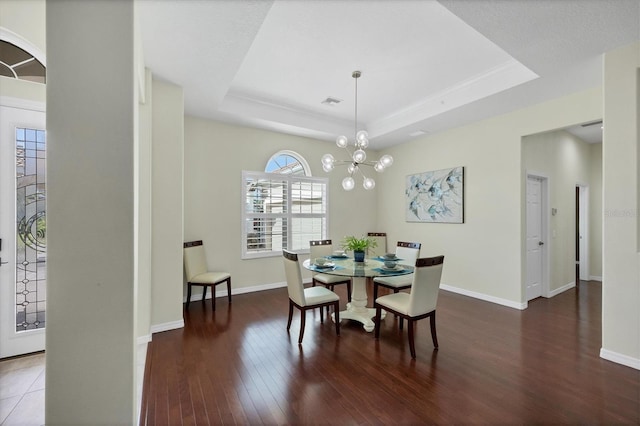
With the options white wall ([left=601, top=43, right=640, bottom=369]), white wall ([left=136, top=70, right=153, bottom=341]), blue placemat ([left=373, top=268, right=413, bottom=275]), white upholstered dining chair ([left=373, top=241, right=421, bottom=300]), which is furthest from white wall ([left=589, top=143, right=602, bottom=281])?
white wall ([left=136, top=70, right=153, bottom=341])

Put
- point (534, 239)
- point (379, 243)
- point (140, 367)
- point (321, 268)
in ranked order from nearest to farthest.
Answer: point (140, 367) < point (321, 268) < point (534, 239) < point (379, 243)

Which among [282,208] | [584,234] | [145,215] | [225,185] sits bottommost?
[584,234]

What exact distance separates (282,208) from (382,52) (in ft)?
10.2

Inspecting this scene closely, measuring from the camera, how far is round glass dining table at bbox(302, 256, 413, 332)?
2986 millimetres

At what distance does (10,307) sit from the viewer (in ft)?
8.41

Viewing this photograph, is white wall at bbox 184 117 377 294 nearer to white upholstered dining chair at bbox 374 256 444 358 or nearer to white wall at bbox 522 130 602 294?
white upholstered dining chair at bbox 374 256 444 358

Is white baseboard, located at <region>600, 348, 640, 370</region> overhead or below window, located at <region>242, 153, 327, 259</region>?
below

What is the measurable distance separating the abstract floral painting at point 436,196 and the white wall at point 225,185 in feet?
7.52

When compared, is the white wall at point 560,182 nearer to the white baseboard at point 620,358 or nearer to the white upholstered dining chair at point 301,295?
the white baseboard at point 620,358

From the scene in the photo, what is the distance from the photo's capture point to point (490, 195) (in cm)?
440

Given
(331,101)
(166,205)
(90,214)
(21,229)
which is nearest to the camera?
(90,214)

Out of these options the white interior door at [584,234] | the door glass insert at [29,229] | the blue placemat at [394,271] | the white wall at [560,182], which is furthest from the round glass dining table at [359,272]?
the white interior door at [584,234]


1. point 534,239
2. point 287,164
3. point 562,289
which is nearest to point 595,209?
point 562,289

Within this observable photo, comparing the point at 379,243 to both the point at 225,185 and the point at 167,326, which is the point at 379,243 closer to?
the point at 225,185
